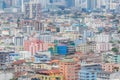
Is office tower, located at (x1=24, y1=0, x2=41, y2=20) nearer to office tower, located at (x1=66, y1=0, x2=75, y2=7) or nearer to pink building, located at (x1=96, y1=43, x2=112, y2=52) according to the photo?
office tower, located at (x1=66, y1=0, x2=75, y2=7)

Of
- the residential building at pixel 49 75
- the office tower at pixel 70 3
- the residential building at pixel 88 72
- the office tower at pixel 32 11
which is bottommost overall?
the office tower at pixel 70 3

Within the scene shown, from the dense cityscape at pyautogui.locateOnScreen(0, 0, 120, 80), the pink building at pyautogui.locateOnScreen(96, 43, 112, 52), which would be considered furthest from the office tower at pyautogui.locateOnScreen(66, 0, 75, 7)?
the pink building at pyautogui.locateOnScreen(96, 43, 112, 52)

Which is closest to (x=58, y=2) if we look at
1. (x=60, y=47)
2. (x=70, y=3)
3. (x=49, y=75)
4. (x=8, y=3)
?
(x=70, y=3)

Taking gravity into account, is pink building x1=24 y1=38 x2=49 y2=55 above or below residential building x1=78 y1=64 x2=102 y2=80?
below

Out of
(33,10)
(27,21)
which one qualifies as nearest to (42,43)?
(27,21)

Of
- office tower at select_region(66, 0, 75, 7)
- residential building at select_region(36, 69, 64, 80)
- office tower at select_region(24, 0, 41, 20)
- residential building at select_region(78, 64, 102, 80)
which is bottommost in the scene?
office tower at select_region(66, 0, 75, 7)

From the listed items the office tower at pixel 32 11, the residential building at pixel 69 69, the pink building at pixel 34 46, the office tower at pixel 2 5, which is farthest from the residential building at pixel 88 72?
the office tower at pixel 2 5

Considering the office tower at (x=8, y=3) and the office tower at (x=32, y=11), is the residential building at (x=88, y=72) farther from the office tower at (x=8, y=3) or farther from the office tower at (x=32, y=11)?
the office tower at (x=8, y=3)

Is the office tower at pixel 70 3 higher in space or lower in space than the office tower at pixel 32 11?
lower
